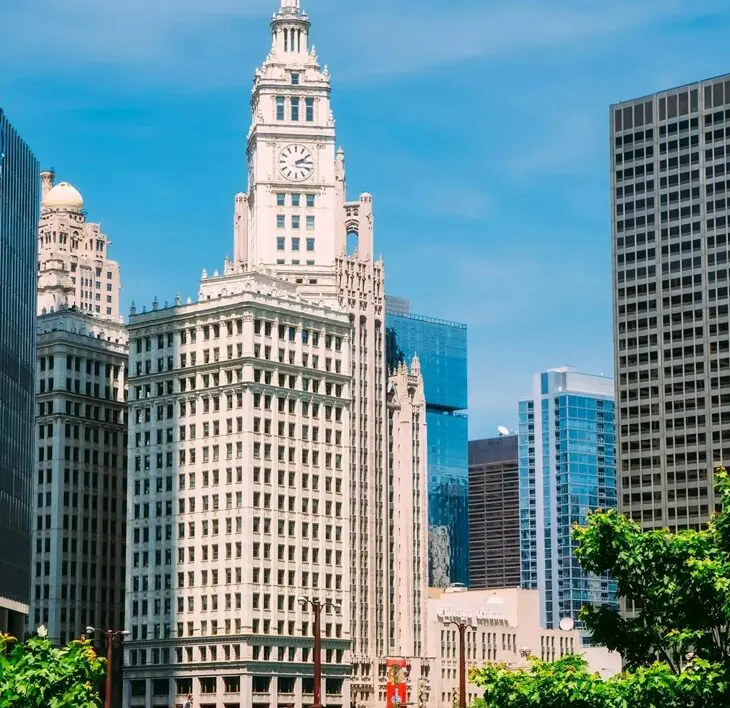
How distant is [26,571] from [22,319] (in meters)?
24.1

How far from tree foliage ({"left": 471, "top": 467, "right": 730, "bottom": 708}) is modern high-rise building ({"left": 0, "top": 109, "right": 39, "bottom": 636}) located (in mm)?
78158

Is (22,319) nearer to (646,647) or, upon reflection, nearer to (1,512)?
(1,512)

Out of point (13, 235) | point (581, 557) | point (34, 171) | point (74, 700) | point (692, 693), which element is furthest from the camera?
point (34, 171)

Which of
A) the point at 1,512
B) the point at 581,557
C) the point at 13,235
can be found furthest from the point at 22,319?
the point at 581,557

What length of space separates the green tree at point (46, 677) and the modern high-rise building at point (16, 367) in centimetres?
7741

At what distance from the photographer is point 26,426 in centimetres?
18025

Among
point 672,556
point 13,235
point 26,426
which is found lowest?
point 672,556

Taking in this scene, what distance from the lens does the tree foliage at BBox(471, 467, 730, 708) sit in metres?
91.5

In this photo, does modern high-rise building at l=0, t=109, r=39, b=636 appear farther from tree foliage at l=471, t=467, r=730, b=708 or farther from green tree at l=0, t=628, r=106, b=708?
tree foliage at l=471, t=467, r=730, b=708

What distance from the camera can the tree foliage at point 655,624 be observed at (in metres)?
91.5

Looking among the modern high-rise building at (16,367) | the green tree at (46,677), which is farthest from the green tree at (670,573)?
the modern high-rise building at (16,367)

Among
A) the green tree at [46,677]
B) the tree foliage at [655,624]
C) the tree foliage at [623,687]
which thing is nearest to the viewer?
the green tree at [46,677]

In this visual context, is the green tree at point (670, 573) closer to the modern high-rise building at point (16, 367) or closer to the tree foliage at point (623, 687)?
the tree foliage at point (623, 687)

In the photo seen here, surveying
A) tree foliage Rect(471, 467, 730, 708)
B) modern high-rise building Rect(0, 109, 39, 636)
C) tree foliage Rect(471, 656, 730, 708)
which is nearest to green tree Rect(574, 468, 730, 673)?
tree foliage Rect(471, 467, 730, 708)
